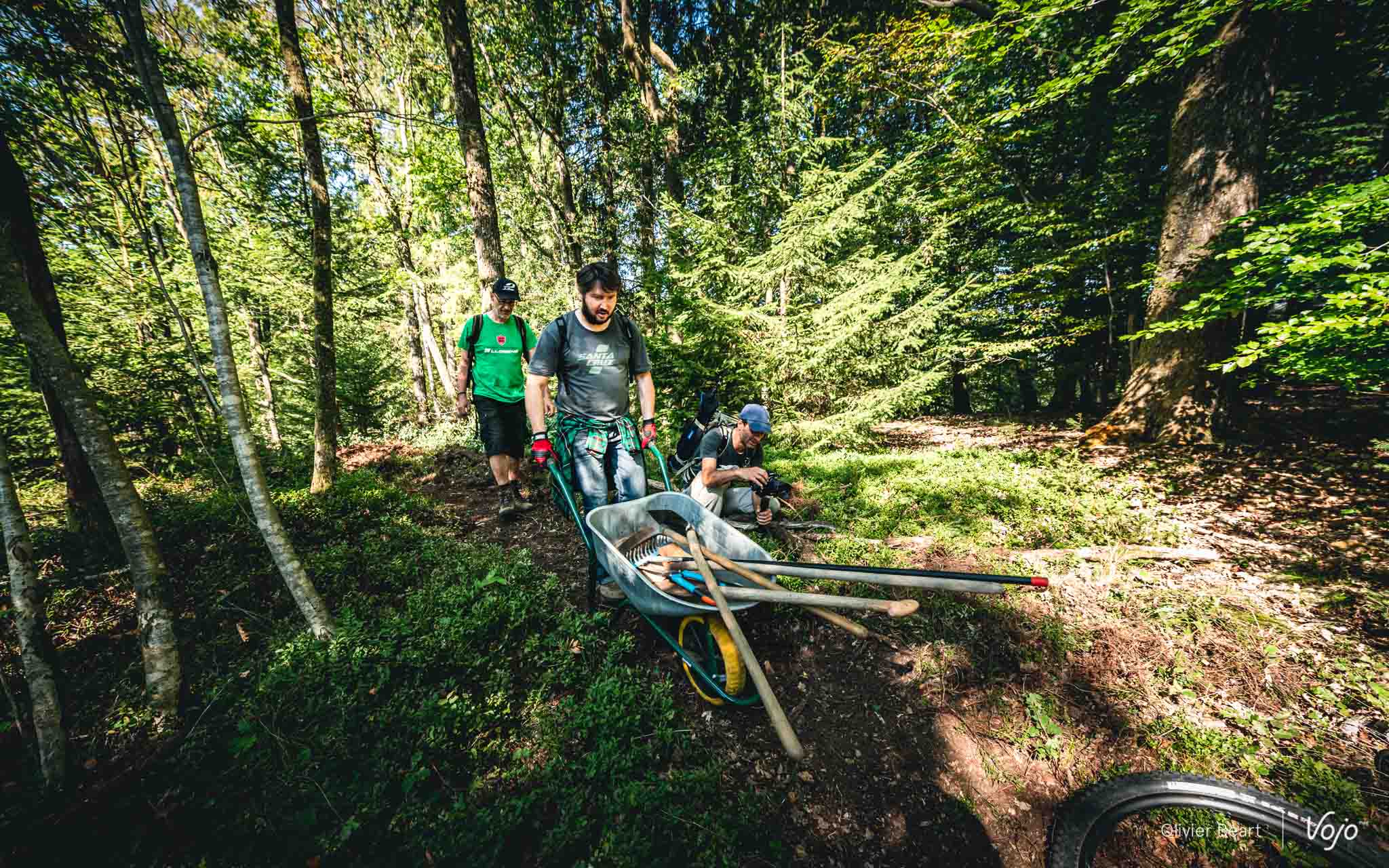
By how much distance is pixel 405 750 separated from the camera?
2.39 meters

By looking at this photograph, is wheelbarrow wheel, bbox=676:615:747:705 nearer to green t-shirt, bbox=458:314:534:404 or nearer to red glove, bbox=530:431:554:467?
red glove, bbox=530:431:554:467

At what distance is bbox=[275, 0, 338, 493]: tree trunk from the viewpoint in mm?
5137

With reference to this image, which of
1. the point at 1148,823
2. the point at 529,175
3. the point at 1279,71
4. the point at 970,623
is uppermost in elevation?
the point at 529,175

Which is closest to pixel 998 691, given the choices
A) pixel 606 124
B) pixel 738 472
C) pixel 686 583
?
pixel 686 583

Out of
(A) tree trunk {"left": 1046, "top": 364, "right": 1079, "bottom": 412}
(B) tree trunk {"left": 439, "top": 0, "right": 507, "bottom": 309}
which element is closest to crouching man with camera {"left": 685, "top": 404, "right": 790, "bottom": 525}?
(B) tree trunk {"left": 439, "top": 0, "right": 507, "bottom": 309}

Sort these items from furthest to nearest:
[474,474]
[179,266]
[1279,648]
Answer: [179,266] < [474,474] < [1279,648]

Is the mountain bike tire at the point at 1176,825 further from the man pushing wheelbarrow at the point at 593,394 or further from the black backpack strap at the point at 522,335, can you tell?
the black backpack strap at the point at 522,335

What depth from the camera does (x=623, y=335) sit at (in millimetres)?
3523

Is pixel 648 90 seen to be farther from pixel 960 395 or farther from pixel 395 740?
pixel 960 395

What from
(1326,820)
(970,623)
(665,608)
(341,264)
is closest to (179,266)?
(341,264)

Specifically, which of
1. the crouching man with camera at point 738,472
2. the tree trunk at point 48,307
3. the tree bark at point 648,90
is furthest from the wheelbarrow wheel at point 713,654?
the tree bark at point 648,90

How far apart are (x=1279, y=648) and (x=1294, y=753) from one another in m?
0.79

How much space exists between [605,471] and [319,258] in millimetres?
5337

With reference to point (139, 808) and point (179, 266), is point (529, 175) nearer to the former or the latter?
point (179, 266)
